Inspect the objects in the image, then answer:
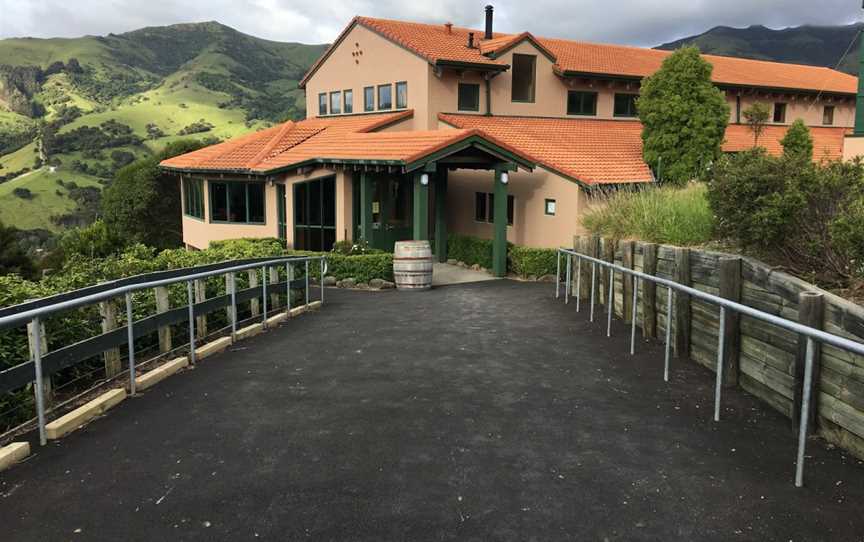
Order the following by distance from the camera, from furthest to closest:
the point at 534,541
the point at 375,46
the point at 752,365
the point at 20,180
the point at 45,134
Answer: the point at 45,134
the point at 20,180
the point at 375,46
the point at 752,365
the point at 534,541

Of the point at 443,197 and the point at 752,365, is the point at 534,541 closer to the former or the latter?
the point at 752,365

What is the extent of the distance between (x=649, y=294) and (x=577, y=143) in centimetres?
1547

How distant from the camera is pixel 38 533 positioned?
411 centimetres

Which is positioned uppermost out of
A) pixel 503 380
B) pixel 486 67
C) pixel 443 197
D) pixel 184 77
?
pixel 184 77

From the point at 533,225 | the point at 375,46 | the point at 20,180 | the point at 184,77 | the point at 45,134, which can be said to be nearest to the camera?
the point at 533,225

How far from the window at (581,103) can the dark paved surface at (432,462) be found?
21.1 meters

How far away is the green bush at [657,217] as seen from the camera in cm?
984

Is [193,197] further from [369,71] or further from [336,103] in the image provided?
[369,71]

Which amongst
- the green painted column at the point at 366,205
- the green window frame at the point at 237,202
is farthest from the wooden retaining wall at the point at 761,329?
the green window frame at the point at 237,202

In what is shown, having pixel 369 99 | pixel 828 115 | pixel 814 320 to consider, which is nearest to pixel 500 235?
pixel 369 99

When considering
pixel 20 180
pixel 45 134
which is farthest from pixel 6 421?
pixel 45 134

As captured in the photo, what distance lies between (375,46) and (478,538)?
2540 cm

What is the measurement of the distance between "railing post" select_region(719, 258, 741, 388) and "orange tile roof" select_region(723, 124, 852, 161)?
70.6 feet

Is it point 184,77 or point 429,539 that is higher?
point 184,77
